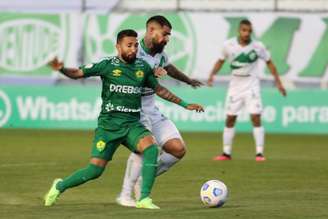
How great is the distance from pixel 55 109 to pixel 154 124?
15.5 metres

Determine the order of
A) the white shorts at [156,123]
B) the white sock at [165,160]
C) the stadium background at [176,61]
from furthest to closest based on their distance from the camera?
the stadium background at [176,61], the white sock at [165,160], the white shorts at [156,123]

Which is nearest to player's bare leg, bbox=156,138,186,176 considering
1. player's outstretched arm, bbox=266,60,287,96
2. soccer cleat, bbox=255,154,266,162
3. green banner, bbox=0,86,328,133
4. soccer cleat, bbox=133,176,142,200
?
soccer cleat, bbox=133,176,142,200

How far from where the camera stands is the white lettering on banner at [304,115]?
27.9m

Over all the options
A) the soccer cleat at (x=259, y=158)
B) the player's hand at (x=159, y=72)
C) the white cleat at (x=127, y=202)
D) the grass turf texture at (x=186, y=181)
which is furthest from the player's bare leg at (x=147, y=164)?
the soccer cleat at (x=259, y=158)

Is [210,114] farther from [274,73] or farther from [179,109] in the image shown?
[274,73]

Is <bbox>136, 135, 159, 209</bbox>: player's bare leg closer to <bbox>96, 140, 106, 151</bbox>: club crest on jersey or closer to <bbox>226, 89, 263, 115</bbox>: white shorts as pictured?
<bbox>96, 140, 106, 151</bbox>: club crest on jersey

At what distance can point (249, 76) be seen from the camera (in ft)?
64.3

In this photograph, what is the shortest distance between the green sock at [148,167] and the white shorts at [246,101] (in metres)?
7.83

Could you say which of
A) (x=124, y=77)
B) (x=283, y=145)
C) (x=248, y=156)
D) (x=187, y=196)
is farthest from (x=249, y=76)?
(x=124, y=77)

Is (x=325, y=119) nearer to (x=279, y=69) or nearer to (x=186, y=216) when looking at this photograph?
(x=279, y=69)

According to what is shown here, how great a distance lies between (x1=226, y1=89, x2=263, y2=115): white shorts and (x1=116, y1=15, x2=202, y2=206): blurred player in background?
690 cm

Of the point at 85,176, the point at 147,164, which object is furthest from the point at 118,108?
the point at 85,176

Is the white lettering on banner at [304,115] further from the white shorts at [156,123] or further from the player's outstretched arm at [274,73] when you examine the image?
the white shorts at [156,123]

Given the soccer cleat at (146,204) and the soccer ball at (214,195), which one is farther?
the soccer ball at (214,195)
